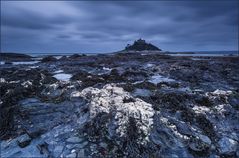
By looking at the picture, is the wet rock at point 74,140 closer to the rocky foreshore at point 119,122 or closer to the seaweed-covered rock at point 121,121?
the rocky foreshore at point 119,122

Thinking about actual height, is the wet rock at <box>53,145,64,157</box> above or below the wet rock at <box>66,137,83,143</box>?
below

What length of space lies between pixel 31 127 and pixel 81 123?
2.04 meters

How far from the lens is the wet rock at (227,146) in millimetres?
8002

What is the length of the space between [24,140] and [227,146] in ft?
24.1

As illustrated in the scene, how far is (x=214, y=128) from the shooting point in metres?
9.34

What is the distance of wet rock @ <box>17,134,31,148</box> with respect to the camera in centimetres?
817

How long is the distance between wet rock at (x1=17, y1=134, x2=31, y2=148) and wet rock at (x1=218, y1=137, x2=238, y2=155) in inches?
270

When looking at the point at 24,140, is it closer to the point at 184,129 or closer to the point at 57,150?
the point at 57,150

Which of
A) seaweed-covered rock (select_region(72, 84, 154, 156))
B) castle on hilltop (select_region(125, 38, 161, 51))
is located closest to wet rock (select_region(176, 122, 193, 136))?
seaweed-covered rock (select_region(72, 84, 154, 156))

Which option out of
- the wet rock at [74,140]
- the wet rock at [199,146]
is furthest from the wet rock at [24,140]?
the wet rock at [199,146]

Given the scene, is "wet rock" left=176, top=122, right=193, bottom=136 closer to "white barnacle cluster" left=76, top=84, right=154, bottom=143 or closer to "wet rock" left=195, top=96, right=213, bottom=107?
"white barnacle cluster" left=76, top=84, right=154, bottom=143

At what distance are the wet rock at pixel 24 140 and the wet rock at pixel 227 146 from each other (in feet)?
22.5

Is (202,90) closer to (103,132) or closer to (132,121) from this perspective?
(132,121)

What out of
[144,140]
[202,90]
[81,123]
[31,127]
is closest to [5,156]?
[31,127]
